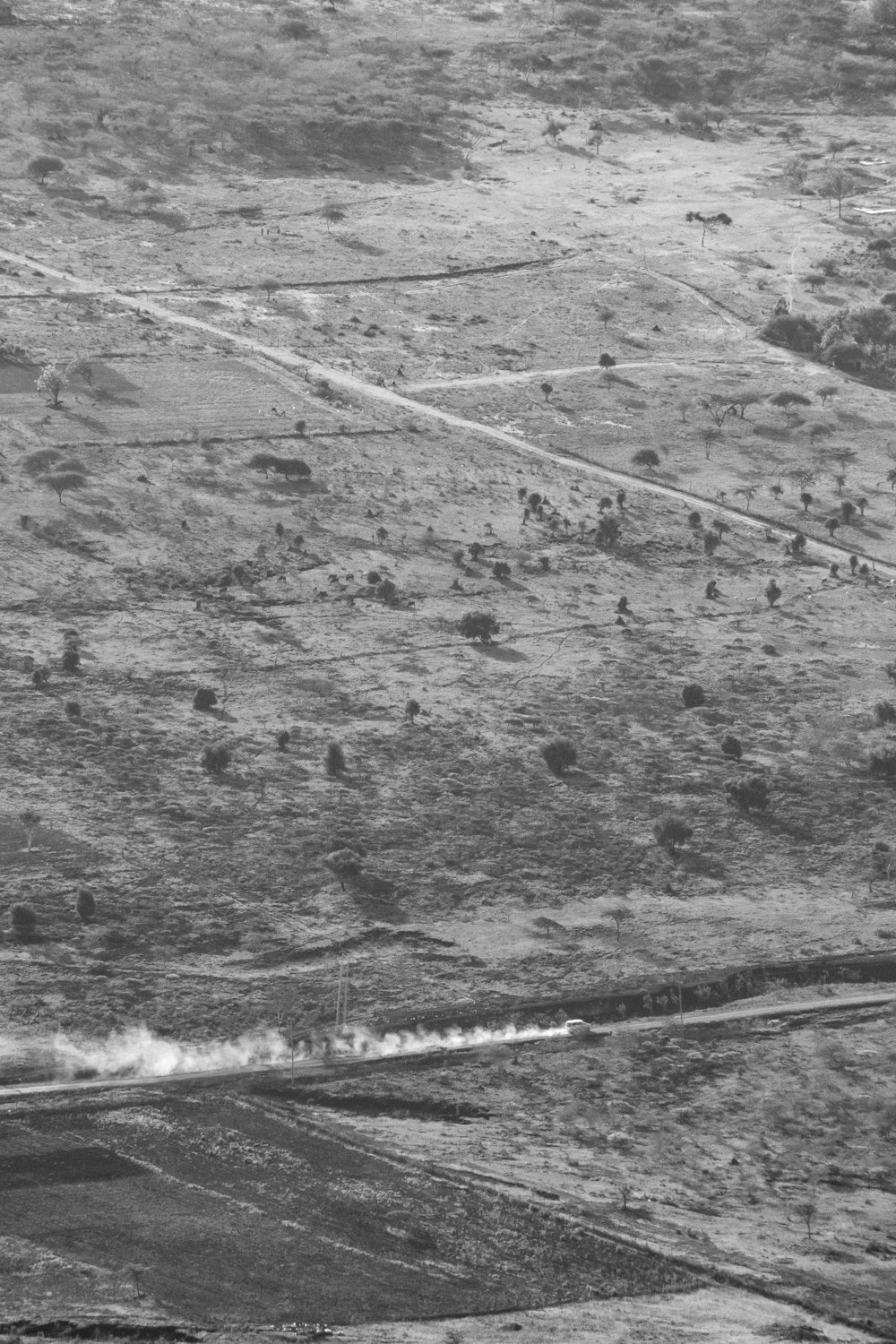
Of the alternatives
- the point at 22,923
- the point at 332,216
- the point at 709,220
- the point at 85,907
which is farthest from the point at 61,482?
the point at 709,220

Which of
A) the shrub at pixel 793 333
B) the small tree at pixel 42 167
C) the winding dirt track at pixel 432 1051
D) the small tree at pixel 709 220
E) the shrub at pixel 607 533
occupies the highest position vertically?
the small tree at pixel 42 167

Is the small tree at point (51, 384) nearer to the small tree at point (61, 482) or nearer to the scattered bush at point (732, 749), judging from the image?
the small tree at point (61, 482)

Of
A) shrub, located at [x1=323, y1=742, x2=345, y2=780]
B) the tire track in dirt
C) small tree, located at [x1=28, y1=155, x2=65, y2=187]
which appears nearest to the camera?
shrub, located at [x1=323, y1=742, x2=345, y2=780]

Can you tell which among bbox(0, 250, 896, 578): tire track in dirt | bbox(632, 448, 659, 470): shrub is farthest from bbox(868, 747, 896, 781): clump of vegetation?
bbox(632, 448, 659, 470): shrub

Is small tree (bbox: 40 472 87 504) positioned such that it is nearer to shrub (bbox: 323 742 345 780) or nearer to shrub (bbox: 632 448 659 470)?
shrub (bbox: 323 742 345 780)

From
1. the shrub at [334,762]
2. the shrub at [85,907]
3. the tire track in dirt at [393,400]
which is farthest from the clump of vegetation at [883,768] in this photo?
the shrub at [85,907]

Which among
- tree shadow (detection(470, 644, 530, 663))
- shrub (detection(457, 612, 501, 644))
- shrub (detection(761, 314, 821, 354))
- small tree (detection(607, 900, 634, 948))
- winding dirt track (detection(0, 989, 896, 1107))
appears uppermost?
shrub (detection(761, 314, 821, 354))
